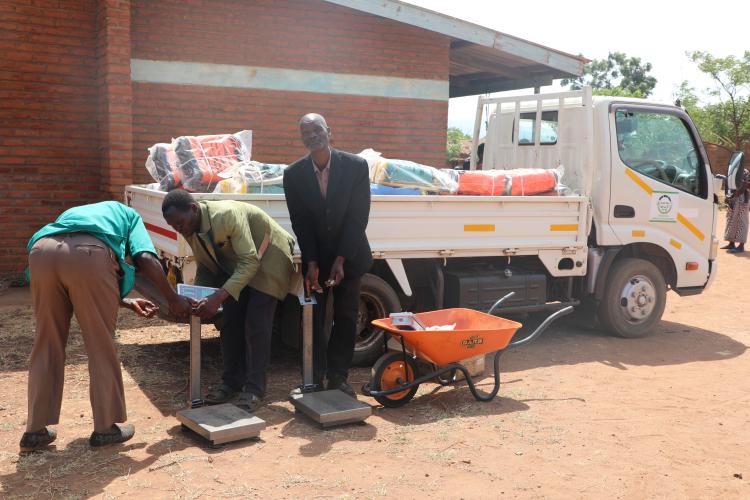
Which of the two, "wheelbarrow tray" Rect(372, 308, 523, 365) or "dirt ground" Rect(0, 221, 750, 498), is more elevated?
"wheelbarrow tray" Rect(372, 308, 523, 365)

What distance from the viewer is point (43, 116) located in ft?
32.0

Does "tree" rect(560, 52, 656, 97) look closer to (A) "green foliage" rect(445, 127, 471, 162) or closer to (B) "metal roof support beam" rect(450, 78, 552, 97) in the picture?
(A) "green foliage" rect(445, 127, 471, 162)

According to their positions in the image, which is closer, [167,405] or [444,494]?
[444,494]

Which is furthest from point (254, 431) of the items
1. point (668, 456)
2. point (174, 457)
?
point (668, 456)

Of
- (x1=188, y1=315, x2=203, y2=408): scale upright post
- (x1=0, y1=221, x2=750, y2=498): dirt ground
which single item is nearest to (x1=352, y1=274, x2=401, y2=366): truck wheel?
(x1=0, y1=221, x2=750, y2=498): dirt ground

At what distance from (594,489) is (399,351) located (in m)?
1.94

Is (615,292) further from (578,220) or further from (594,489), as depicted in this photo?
(594,489)

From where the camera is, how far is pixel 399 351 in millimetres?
5883

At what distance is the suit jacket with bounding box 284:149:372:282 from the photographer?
222 inches

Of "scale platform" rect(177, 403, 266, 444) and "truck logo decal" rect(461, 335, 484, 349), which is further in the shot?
"truck logo decal" rect(461, 335, 484, 349)

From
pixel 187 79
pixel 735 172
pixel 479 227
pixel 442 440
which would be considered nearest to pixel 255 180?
pixel 479 227

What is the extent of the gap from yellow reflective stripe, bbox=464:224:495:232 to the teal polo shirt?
10.5ft

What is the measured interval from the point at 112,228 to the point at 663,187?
228 inches

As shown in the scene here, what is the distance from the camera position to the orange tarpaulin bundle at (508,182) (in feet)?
23.9
